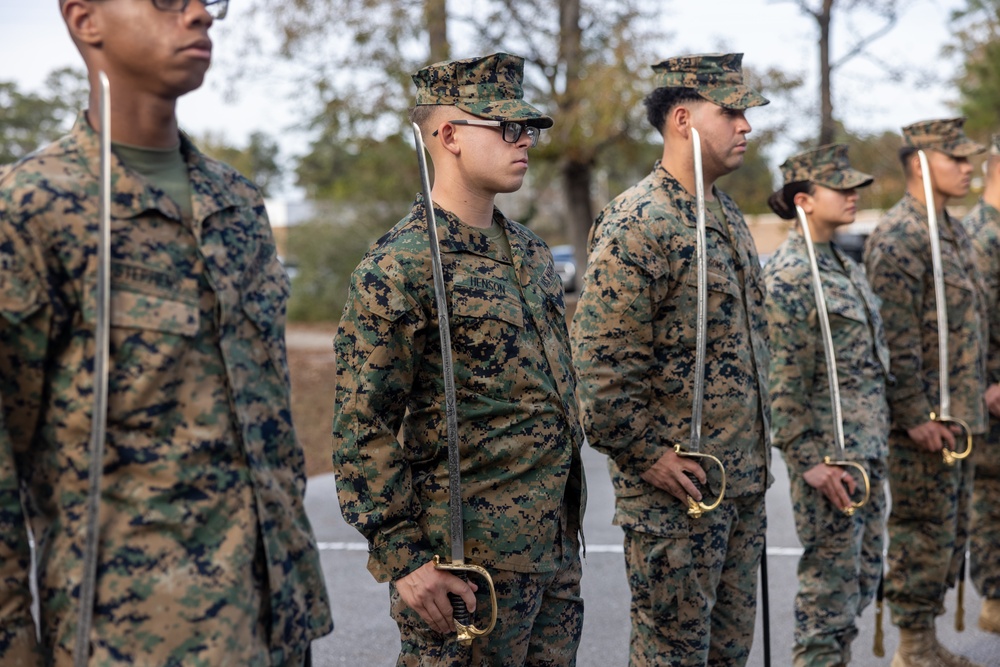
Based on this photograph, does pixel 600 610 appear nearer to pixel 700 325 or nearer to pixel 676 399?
pixel 676 399

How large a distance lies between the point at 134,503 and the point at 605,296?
5.91 ft

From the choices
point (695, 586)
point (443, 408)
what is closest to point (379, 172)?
point (695, 586)

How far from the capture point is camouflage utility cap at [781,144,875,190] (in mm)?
4625

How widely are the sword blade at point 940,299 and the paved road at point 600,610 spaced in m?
1.20

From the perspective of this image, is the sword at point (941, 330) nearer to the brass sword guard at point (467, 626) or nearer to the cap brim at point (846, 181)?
the cap brim at point (846, 181)

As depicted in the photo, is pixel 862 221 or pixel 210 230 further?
pixel 862 221

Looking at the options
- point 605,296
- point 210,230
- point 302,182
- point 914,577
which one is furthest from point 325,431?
point 302,182

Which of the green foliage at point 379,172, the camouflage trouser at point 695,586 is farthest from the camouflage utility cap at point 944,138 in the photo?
the green foliage at point 379,172

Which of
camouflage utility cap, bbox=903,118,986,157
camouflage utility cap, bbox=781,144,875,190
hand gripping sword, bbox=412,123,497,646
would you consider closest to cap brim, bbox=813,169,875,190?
camouflage utility cap, bbox=781,144,875,190

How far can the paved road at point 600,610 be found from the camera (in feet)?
16.8

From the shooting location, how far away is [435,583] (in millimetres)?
2740

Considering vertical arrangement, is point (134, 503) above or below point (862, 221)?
below

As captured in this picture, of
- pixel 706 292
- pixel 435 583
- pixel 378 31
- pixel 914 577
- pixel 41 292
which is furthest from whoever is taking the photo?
pixel 378 31

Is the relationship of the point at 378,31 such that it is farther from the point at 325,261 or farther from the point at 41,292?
the point at 41,292
